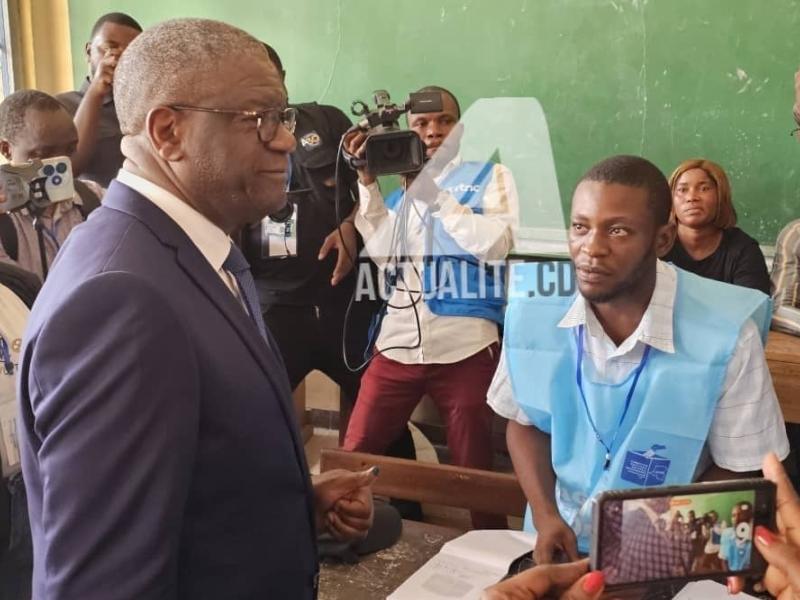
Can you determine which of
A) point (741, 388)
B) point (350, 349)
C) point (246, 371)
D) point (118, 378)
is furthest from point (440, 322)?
point (118, 378)

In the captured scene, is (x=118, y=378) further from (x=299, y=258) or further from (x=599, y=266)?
(x=299, y=258)

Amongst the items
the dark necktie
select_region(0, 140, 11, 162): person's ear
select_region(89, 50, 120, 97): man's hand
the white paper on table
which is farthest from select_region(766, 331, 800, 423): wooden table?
select_region(89, 50, 120, 97): man's hand

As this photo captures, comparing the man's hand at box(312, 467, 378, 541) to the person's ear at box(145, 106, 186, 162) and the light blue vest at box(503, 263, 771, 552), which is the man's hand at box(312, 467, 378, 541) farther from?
the person's ear at box(145, 106, 186, 162)

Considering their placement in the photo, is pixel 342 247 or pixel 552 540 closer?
pixel 552 540

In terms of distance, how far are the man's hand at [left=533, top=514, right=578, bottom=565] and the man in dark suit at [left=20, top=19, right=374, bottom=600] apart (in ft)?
1.50

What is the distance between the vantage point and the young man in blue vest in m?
1.37

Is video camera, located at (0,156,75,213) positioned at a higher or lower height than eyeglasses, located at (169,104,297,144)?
lower

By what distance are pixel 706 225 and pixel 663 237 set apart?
49.7 inches

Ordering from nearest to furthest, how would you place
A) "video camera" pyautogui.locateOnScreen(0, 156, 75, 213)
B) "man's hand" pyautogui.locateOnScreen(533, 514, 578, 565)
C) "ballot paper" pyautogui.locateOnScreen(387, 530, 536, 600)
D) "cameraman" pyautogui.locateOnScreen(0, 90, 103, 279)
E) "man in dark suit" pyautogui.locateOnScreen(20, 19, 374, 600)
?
"man in dark suit" pyautogui.locateOnScreen(20, 19, 374, 600)
"ballot paper" pyautogui.locateOnScreen(387, 530, 536, 600)
"man's hand" pyautogui.locateOnScreen(533, 514, 578, 565)
"video camera" pyautogui.locateOnScreen(0, 156, 75, 213)
"cameraman" pyautogui.locateOnScreen(0, 90, 103, 279)

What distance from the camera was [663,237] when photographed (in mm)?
1542

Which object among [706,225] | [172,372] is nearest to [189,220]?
[172,372]

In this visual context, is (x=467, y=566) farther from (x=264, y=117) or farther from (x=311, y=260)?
(x=311, y=260)

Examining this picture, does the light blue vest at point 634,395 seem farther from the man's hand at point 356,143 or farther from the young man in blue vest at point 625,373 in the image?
the man's hand at point 356,143

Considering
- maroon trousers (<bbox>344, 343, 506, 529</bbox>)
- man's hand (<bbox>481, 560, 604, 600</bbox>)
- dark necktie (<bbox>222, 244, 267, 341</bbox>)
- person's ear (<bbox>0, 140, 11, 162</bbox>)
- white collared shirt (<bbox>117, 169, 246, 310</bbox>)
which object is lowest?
maroon trousers (<bbox>344, 343, 506, 529</bbox>)
